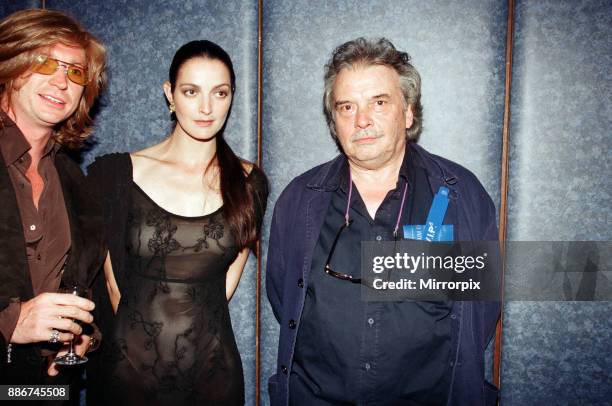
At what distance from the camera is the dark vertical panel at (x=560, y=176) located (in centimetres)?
203

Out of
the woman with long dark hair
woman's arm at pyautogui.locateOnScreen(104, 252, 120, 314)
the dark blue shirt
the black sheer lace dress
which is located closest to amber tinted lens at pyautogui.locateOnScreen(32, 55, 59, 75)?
the woman with long dark hair

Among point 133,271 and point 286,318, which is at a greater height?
point 133,271

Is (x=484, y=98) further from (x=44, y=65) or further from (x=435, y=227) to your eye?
(x=44, y=65)

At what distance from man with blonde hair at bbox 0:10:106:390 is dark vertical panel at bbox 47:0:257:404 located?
0.45 m

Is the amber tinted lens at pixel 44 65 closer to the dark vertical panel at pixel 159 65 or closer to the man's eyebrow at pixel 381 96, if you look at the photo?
the dark vertical panel at pixel 159 65

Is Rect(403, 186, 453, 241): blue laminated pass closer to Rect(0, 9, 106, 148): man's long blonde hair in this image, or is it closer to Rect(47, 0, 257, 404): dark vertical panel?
Rect(47, 0, 257, 404): dark vertical panel

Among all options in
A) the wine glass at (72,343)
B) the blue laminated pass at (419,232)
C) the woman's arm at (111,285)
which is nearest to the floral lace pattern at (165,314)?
the woman's arm at (111,285)

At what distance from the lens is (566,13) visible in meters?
2.03

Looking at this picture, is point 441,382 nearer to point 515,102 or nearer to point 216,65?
point 515,102

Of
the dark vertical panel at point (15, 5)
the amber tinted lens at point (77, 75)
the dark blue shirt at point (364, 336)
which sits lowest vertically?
the dark blue shirt at point (364, 336)

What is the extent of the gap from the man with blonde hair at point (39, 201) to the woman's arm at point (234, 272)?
24.8 inches

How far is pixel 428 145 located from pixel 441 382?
1137 mm

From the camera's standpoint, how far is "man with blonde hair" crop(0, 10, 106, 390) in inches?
58.6

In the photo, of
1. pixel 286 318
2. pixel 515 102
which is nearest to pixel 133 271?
pixel 286 318
